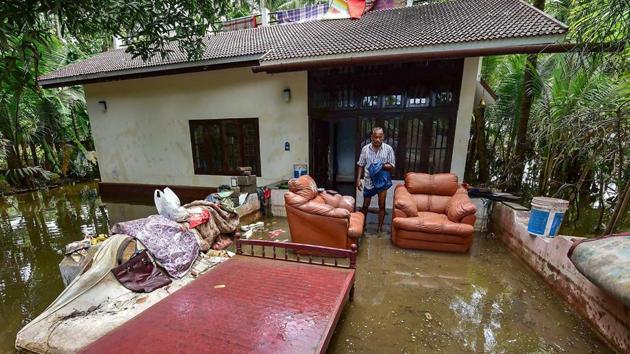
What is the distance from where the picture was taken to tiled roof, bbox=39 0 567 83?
3795 millimetres

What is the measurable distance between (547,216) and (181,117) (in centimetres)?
720

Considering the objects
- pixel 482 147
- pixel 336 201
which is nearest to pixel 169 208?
pixel 336 201

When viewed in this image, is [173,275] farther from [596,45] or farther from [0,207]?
[0,207]

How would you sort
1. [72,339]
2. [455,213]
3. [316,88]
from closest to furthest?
[72,339] → [455,213] → [316,88]

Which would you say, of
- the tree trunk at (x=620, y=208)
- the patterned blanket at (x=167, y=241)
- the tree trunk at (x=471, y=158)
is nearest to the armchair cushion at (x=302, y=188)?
the patterned blanket at (x=167, y=241)

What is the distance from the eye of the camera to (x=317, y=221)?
3320 mm

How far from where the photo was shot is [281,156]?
19.1 feet

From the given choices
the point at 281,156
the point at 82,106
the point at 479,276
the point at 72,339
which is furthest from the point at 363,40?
the point at 82,106

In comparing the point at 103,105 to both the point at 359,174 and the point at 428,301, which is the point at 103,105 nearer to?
the point at 359,174

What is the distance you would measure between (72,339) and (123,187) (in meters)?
6.51

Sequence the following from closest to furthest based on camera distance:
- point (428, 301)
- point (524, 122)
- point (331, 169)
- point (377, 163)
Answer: point (428, 301), point (377, 163), point (524, 122), point (331, 169)

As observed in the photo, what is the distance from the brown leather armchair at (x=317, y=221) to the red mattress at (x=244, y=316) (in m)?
0.77

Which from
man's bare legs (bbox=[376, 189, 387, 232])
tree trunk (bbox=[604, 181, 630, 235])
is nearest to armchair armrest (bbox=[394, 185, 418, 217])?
man's bare legs (bbox=[376, 189, 387, 232])

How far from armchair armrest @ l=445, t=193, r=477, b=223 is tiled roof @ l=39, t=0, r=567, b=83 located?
89.2 inches
